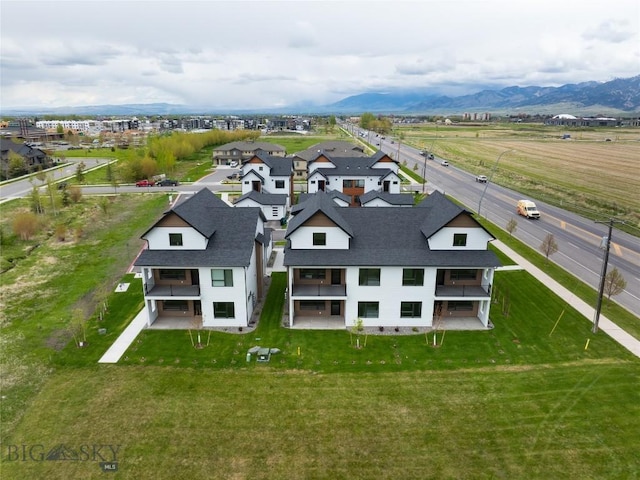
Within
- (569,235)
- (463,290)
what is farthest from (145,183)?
(569,235)

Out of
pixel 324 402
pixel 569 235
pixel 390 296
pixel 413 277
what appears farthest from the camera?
pixel 569 235

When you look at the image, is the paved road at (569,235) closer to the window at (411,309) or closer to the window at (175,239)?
the window at (411,309)

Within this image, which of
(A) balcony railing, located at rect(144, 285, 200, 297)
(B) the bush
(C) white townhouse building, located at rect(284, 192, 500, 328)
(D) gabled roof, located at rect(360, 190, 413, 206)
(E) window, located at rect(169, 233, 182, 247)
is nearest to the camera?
(C) white townhouse building, located at rect(284, 192, 500, 328)

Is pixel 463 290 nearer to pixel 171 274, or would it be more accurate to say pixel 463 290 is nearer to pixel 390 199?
pixel 171 274

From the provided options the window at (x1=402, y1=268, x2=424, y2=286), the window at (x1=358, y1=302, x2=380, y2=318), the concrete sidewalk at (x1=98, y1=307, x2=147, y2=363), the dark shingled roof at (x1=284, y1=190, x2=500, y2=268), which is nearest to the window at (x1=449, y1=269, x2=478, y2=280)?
the dark shingled roof at (x1=284, y1=190, x2=500, y2=268)

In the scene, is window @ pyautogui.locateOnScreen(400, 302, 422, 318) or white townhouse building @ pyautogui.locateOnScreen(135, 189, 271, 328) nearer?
white townhouse building @ pyautogui.locateOnScreen(135, 189, 271, 328)

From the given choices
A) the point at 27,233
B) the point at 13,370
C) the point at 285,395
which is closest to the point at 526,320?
the point at 285,395

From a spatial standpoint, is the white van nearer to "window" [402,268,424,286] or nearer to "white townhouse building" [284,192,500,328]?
"white townhouse building" [284,192,500,328]

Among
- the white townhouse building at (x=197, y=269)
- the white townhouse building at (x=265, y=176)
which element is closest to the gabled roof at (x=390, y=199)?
the white townhouse building at (x=265, y=176)
